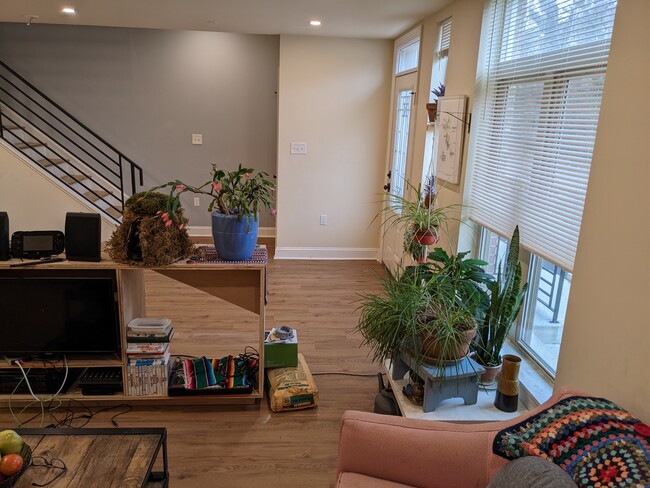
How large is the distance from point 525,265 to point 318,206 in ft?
11.3

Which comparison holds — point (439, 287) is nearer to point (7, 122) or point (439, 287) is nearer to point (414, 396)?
point (414, 396)

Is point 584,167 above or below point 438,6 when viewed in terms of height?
below

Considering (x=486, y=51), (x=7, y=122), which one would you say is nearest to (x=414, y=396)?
(x=486, y=51)

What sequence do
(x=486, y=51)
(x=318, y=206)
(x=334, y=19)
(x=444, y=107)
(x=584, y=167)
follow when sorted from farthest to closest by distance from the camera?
1. (x=318, y=206)
2. (x=334, y=19)
3. (x=444, y=107)
4. (x=486, y=51)
5. (x=584, y=167)

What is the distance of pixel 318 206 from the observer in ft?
18.9

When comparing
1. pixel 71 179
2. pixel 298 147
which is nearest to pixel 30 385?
pixel 298 147

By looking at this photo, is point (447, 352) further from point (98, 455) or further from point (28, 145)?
point (28, 145)

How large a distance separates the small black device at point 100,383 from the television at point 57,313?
17 cm

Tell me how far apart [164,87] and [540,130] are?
5080 millimetres

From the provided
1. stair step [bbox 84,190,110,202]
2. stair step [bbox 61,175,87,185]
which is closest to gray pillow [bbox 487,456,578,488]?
stair step [bbox 84,190,110,202]

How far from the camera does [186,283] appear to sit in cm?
268

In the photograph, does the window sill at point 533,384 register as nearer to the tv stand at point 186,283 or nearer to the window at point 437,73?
the tv stand at point 186,283

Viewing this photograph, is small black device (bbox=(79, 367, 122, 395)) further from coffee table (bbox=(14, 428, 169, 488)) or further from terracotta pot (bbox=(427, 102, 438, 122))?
terracotta pot (bbox=(427, 102, 438, 122))

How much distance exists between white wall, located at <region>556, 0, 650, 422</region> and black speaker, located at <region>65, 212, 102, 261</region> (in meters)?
2.18
